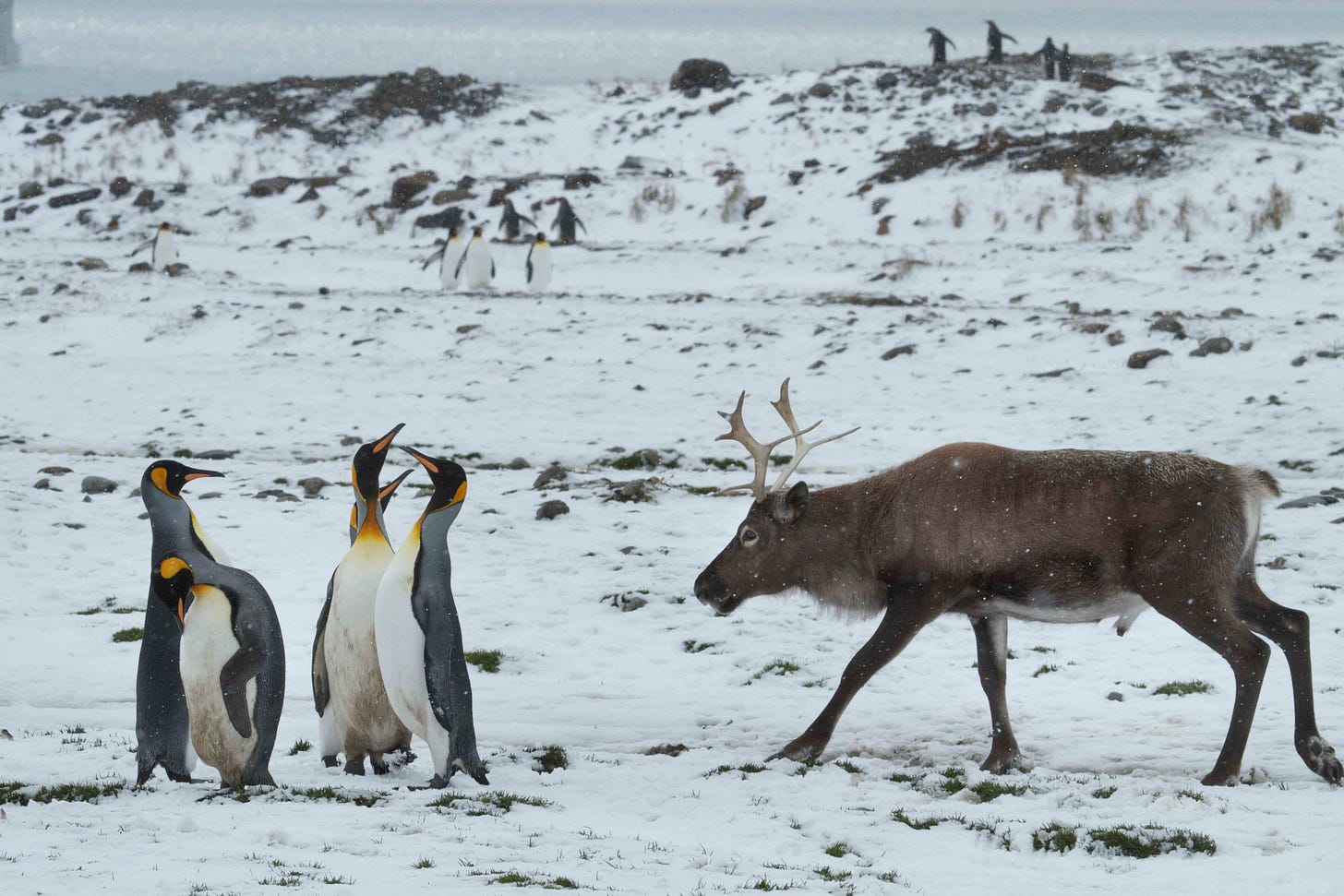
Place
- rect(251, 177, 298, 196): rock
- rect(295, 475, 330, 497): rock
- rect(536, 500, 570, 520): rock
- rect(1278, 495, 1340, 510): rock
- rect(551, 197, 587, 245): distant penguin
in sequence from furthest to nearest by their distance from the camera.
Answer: rect(251, 177, 298, 196): rock, rect(551, 197, 587, 245): distant penguin, rect(295, 475, 330, 497): rock, rect(536, 500, 570, 520): rock, rect(1278, 495, 1340, 510): rock

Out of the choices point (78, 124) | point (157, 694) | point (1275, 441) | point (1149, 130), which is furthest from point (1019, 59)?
point (157, 694)

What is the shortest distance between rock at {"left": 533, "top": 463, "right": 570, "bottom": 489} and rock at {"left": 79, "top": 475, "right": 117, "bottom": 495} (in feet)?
13.6

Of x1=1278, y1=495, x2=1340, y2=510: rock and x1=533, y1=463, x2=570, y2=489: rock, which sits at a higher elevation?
x1=1278, y1=495, x2=1340, y2=510: rock

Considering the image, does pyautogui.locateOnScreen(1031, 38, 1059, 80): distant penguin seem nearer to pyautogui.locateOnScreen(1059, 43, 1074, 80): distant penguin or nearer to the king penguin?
pyautogui.locateOnScreen(1059, 43, 1074, 80): distant penguin

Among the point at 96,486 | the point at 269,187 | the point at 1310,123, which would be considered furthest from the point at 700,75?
the point at 96,486

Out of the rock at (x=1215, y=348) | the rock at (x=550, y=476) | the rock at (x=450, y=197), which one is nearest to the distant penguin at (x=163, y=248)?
the rock at (x=450, y=197)

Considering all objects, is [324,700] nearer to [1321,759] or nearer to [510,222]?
[1321,759]

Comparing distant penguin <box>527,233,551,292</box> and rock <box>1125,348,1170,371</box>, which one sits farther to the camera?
distant penguin <box>527,233,551,292</box>

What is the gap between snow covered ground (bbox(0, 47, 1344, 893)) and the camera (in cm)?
512

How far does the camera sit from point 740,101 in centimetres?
4469

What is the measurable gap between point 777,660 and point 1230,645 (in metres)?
3.17

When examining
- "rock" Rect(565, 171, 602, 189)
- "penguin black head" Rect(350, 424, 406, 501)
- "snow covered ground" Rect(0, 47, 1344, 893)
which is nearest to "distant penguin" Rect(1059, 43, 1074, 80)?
"snow covered ground" Rect(0, 47, 1344, 893)

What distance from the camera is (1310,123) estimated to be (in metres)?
34.3

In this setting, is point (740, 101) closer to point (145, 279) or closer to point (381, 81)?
point (381, 81)
